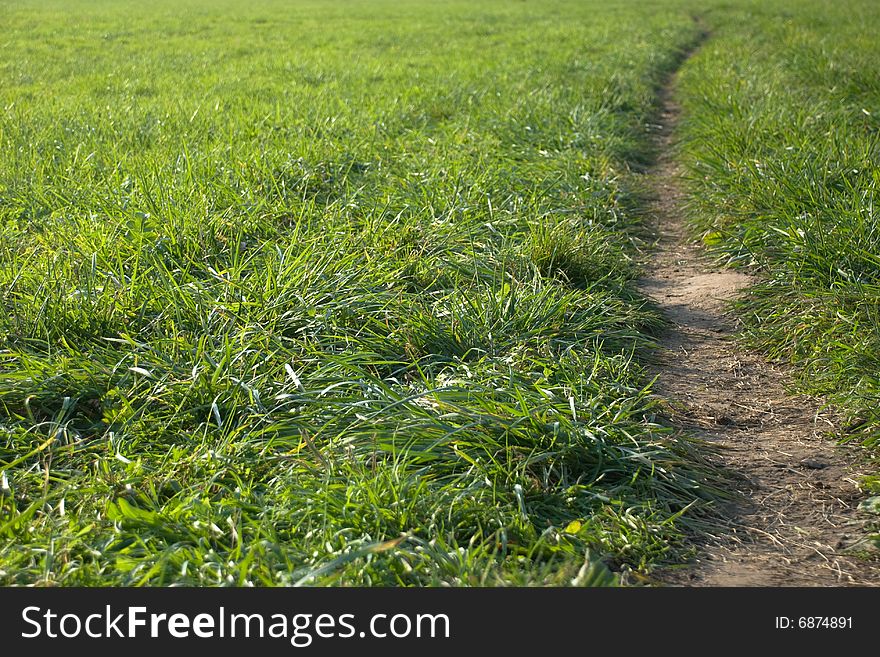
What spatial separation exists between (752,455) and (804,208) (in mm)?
2330

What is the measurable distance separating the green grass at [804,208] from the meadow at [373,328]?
2 centimetres

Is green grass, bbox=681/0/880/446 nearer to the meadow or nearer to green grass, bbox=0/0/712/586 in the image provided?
the meadow

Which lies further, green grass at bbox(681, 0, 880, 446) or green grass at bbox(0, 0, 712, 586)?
green grass at bbox(681, 0, 880, 446)

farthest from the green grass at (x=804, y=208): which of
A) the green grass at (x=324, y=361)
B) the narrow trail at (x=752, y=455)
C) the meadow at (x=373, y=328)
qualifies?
the green grass at (x=324, y=361)

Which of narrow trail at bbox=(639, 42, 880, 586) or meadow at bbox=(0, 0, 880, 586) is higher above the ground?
meadow at bbox=(0, 0, 880, 586)

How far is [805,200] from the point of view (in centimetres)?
489

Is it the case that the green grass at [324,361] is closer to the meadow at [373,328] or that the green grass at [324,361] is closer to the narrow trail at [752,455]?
the meadow at [373,328]

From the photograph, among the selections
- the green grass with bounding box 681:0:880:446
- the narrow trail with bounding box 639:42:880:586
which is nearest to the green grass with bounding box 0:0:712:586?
the narrow trail with bounding box 639:42:880:586

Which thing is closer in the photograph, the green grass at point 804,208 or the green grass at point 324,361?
the green grass at point 324,361

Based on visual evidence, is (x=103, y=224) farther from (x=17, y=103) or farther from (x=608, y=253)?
(x=17, y=103)

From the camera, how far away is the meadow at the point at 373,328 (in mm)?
2271

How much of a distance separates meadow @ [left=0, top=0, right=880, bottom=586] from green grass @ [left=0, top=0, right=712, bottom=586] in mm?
13

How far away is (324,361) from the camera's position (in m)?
3.08

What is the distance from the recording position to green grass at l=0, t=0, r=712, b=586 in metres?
2.24
